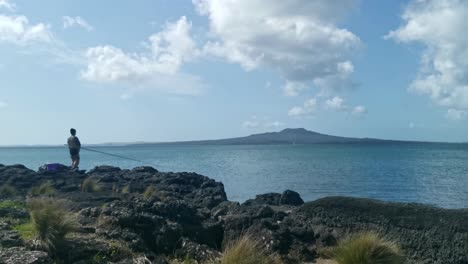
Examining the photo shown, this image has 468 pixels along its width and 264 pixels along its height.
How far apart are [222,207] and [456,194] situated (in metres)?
23.6

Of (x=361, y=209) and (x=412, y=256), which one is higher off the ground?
(x=361, y=209)

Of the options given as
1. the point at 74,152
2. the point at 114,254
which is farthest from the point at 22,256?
the point at 74,152

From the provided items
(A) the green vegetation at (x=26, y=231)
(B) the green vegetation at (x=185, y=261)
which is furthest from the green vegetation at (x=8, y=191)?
(B) the green vegetation at (x=185, y=261)

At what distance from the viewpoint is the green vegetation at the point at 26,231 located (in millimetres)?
8117

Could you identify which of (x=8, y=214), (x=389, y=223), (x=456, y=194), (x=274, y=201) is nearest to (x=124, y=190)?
(x=274, y=201)

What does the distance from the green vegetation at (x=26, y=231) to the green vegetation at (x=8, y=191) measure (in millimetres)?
8414

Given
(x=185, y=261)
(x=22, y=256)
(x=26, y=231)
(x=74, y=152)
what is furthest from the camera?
(x=74, y=152)

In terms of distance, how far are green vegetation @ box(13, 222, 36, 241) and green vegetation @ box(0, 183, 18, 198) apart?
331 inches

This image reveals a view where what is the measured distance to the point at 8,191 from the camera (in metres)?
17.7

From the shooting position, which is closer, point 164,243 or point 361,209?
point 164,243

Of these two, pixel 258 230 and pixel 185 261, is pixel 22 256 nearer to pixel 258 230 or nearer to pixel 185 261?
pixel 185 261

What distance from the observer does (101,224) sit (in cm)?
945

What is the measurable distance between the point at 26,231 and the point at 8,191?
10022 mm

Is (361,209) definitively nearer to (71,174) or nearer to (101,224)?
(101,224)
